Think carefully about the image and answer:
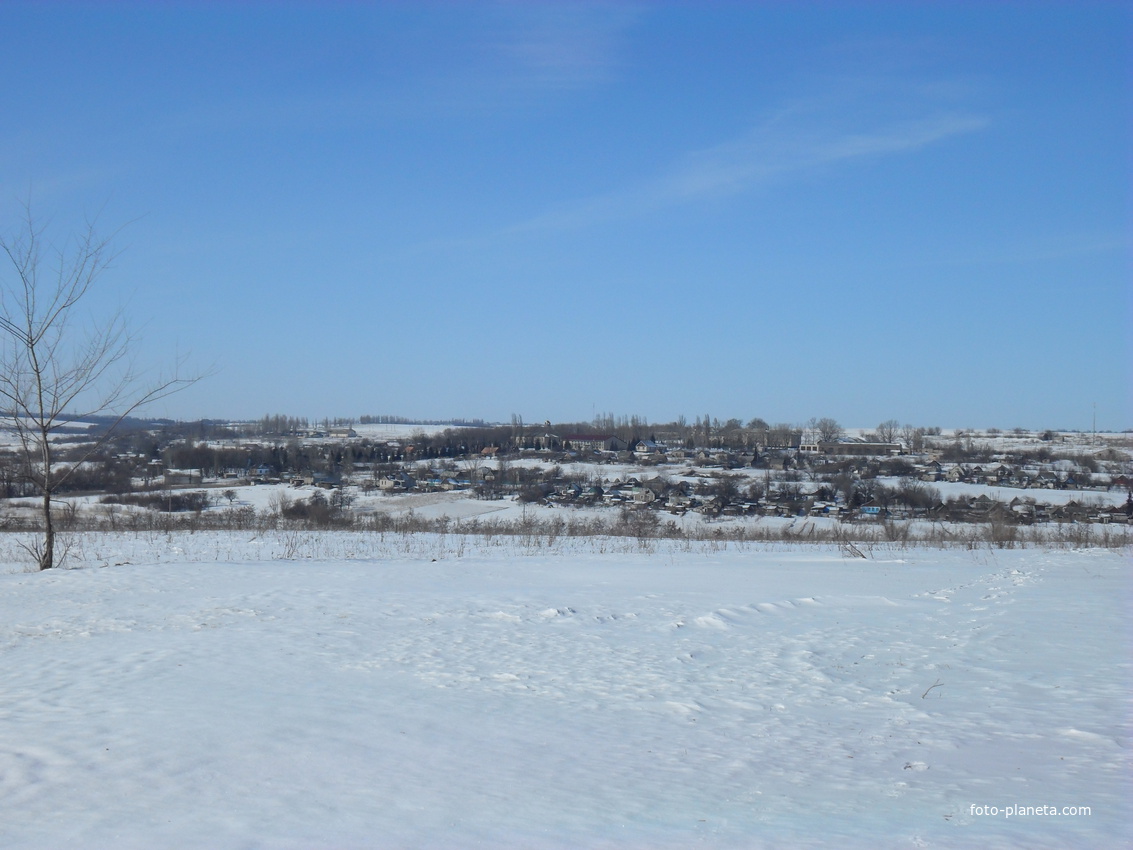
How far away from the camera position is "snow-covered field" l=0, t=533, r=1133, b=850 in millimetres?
3979

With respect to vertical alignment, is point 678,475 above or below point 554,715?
below

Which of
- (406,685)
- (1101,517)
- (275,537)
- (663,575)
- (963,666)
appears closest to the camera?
(406,685)

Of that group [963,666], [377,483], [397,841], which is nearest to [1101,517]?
[963,666]

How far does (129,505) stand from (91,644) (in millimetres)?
25766

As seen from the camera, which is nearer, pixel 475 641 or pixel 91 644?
pixel 91 644

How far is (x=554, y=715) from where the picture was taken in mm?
5875

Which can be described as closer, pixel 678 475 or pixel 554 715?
pixel 554 715

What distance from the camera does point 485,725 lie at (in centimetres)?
557

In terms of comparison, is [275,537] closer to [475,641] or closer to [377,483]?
[475,641]

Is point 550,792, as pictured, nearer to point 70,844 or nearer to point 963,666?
point 70,844

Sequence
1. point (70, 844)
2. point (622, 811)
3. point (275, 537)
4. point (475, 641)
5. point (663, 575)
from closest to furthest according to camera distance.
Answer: point (70, 844)
point (622, 811)
point (475, 641)
point (663, 575)
point (275, 537)

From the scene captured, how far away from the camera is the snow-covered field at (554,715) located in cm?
398

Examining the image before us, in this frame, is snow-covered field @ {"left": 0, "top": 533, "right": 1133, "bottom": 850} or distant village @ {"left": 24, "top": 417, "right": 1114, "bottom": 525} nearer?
snow-covered field @ {"left": 0, "top": 533, "right": 1133, "bottom": 850}

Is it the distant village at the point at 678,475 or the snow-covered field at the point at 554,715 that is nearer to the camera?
the snow-covered field at the point at 554,715
